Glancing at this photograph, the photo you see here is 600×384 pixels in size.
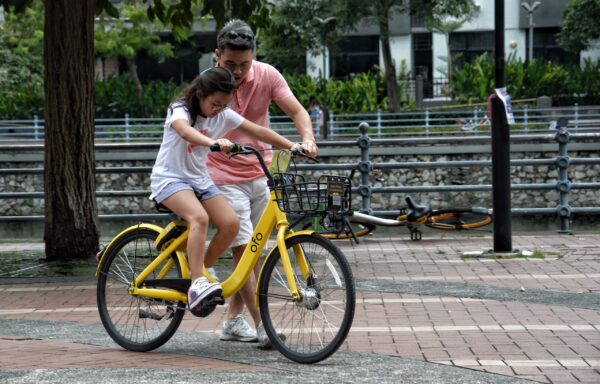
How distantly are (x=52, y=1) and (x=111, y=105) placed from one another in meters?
32.1

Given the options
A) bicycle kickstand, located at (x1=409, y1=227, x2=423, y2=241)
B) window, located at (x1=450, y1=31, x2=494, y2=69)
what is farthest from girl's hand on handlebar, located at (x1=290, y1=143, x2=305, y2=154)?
window, located at (x1=450, y1=31, x2=494, y2=69)

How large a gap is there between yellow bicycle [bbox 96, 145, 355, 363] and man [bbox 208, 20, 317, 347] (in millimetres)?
360

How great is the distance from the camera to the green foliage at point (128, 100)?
42.7m

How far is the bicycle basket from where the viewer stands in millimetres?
6074

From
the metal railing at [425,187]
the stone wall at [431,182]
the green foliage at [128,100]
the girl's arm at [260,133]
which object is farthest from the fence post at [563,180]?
the green foliage at [128,100]

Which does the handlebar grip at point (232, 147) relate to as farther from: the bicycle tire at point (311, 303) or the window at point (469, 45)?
the window at point (469, 45)

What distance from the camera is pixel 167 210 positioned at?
22.3 feet

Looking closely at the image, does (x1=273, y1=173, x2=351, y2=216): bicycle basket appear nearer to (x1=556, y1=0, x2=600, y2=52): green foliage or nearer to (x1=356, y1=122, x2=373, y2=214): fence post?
(x1=356, y1=122, x2=373, y2=214): fence post

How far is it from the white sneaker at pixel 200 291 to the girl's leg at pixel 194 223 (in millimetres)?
55

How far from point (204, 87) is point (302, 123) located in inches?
27.1

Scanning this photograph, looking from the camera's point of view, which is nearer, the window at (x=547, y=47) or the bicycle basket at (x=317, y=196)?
the bicycle basket at (x=317, y=196)

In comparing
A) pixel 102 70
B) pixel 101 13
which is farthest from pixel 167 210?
pixel 102 70

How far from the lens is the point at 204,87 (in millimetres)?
6441

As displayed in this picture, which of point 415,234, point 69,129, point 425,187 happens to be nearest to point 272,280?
point 69,129
